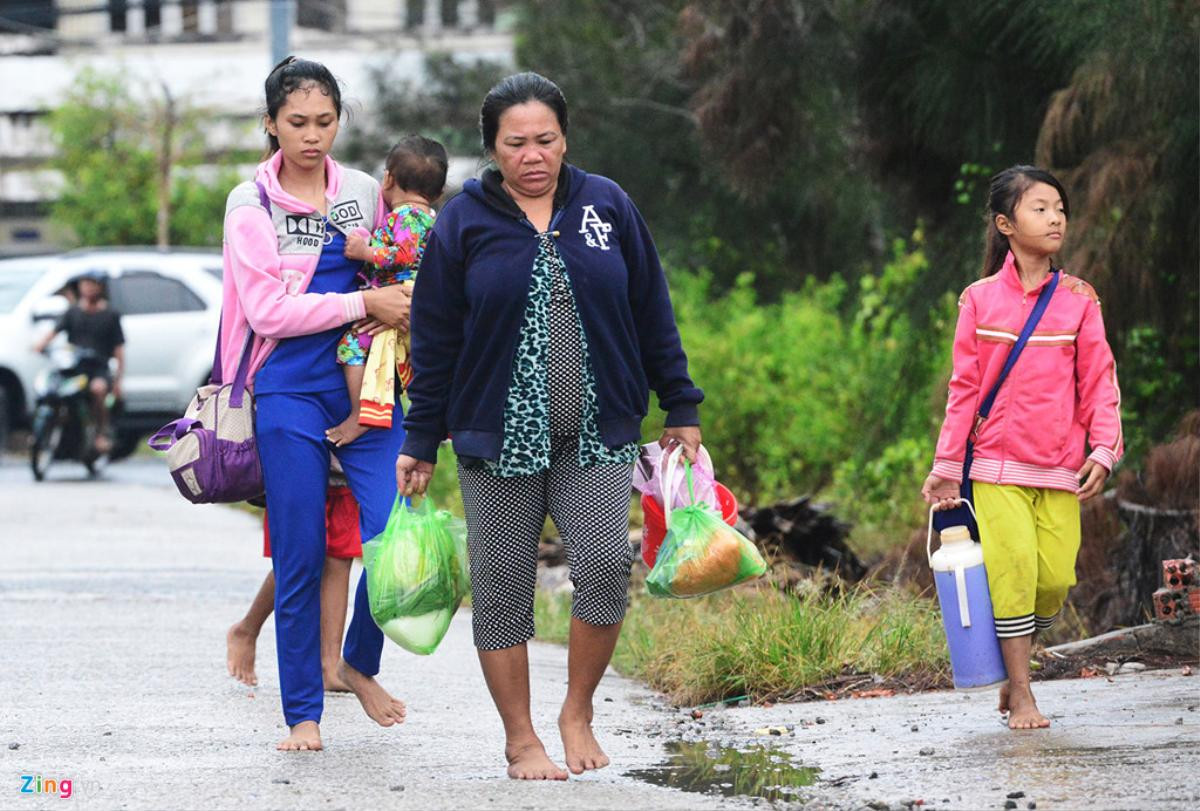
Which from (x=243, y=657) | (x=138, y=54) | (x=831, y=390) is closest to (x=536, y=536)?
(x=243, y=657)

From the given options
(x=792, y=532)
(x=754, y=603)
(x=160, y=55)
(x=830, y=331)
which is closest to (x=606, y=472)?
(x=754, y=603)

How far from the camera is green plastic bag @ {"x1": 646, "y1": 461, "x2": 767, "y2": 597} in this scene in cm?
535

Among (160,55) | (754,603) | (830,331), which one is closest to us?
(754,603)

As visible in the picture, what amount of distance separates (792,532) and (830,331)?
4522 mm

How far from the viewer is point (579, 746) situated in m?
5.36

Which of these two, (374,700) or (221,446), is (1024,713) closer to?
(374,700)

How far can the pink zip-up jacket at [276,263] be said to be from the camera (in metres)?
5.83

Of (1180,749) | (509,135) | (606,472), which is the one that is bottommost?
(1180,749)

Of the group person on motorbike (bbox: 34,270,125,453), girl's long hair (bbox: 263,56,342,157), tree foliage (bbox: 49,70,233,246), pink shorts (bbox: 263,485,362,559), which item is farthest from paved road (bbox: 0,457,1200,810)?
tree foliage (bbox: 49,70,233,246)

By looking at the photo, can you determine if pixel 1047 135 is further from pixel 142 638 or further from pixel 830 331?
pixel 830 331

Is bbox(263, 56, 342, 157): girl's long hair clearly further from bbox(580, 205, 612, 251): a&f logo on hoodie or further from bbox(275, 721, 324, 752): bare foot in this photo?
bbox(275, 721, 324, 752): bare foot

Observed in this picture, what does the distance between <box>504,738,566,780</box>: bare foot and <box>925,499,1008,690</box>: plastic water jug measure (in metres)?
1.32

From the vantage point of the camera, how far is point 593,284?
5.23m

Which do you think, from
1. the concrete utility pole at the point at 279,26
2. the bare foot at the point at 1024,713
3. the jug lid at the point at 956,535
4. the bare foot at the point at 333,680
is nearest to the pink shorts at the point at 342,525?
the bare foot at the point at 333,680
